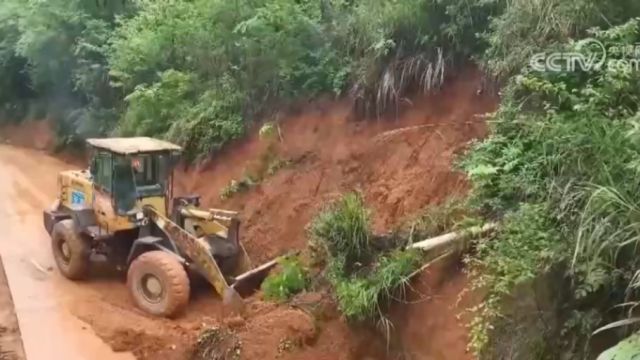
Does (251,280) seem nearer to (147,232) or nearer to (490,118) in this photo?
(147,232)

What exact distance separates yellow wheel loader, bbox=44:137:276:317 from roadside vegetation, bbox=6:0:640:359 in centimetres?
128

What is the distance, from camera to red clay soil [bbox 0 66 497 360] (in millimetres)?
7551

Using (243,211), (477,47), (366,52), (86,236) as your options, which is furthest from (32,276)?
(477,47)

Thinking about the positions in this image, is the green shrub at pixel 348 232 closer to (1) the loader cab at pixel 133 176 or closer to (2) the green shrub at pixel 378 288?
(2) the green shrub at pixel 378 288

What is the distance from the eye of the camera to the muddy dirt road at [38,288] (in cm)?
948

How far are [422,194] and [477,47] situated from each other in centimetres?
240

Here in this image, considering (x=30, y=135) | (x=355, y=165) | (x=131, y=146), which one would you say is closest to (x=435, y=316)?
(x=355, y=165)

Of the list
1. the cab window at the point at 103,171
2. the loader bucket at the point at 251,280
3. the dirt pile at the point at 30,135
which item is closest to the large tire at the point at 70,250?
the cab window at the point at 103,171

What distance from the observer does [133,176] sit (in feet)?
35.7

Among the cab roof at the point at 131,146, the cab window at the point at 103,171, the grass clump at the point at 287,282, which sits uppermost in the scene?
the cab roof at the point at 131,146

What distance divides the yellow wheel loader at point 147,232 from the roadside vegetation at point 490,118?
4.19ft

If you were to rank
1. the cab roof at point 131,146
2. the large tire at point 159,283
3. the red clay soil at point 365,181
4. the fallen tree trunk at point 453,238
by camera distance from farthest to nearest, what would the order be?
1. the cab roof at point 131,146
2. the large tire at point 159,283
3. the red clay soil at point 365,181
4. the fallen tree trunk at point 453,238

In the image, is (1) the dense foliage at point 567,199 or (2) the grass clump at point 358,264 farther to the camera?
(2) the grass clump at point 358,264

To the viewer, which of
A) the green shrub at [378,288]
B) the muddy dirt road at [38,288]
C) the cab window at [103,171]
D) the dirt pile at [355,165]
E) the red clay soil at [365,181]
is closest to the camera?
the red clay soil at [365,181]
